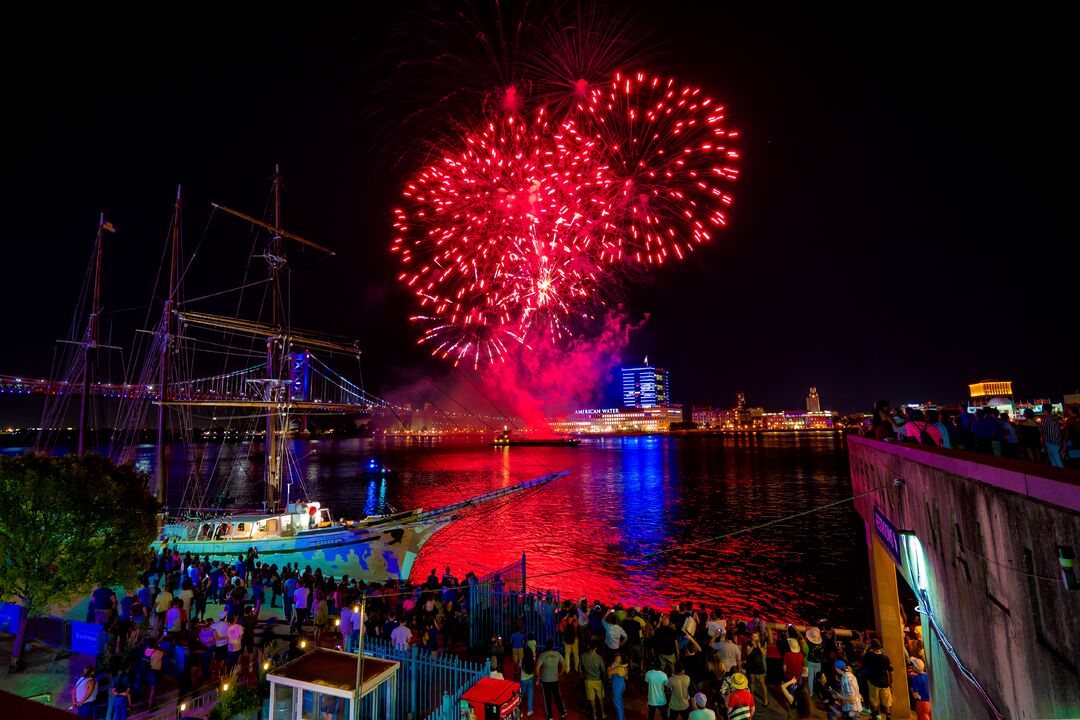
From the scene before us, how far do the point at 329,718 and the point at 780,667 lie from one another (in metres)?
8.43

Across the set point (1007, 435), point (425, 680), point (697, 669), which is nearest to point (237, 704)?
point (425, 680)

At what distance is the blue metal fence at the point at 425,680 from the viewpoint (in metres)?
8.79

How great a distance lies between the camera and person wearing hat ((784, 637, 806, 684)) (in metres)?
10.1

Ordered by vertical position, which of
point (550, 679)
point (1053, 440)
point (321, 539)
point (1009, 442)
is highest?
point (1053, 440)

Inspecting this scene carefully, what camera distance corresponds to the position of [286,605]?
47.2 ft

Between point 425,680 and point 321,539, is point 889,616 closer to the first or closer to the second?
point 425,680

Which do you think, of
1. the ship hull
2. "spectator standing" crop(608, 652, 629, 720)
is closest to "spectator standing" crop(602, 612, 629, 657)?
"spectator standing" crop(608, 652, 629, 720)

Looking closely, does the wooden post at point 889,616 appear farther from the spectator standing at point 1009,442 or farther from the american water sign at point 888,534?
the spectator standing at point 1009,442

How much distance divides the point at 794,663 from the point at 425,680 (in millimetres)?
6641

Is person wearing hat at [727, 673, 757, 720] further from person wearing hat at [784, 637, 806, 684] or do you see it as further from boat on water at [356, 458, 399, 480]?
boat on water at [356, 458, 399, 480]

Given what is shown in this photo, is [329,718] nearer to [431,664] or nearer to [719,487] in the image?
[431,664]

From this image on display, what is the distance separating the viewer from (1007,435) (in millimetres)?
9016

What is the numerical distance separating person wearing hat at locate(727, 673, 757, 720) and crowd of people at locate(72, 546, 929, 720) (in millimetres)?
15

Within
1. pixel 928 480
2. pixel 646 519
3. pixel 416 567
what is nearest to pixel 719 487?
pixel 646 519
